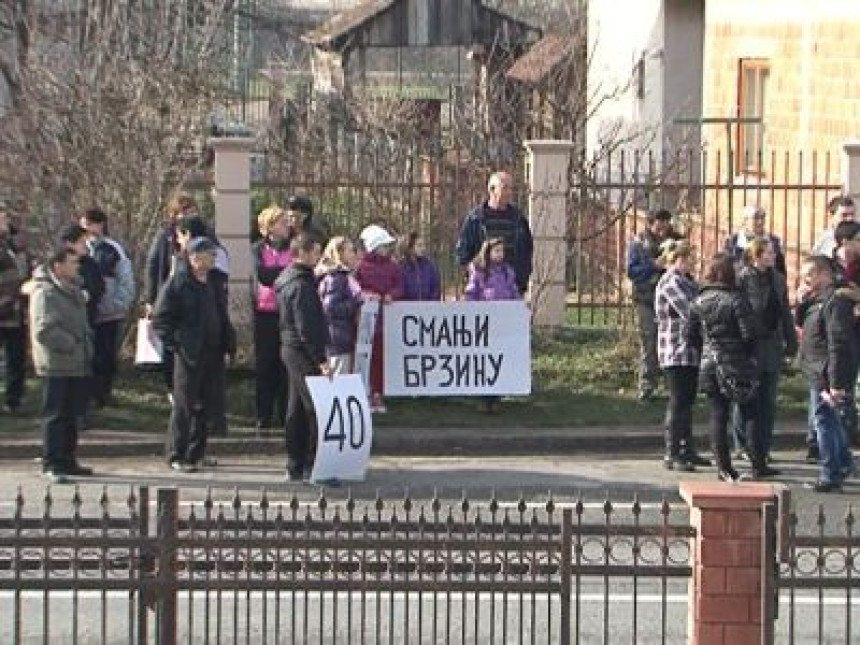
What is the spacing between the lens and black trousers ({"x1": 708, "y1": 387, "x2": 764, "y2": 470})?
14.5 metres

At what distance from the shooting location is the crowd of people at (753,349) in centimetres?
1427

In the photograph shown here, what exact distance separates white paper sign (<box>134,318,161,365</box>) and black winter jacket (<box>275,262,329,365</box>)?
1.79m

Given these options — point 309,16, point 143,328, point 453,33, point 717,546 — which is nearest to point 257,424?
point 143,328

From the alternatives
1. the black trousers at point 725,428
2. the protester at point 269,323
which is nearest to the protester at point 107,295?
the protester at point 269,323

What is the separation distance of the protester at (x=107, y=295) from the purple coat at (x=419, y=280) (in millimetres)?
2099

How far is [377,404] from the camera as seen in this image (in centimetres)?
1686

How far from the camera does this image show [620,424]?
54.5 feet

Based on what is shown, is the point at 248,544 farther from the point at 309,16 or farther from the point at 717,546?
the point at 309,16

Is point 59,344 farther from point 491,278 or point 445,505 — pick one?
point 491,278

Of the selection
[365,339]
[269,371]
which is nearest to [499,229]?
[365,339]

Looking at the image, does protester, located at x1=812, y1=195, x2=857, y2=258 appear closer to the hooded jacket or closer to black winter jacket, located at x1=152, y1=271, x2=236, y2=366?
black winter jacket, located at x1=152, y1=271, x2=236, y2=366

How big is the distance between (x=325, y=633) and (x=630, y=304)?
9.38m

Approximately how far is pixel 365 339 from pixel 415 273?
0.80 meters

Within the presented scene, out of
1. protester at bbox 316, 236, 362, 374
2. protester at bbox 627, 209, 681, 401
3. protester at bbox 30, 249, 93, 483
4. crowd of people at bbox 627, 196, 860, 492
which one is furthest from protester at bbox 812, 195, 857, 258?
protester at bbox 30, 249, 93, 483
